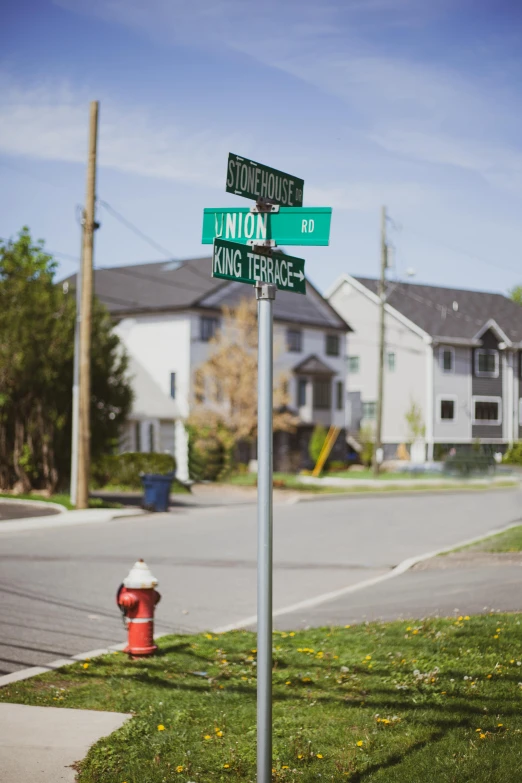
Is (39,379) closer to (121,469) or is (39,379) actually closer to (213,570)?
(121,469)

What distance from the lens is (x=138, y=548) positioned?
17.7 meters

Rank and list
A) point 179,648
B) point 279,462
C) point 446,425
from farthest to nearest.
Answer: point 446,425 → point 279,462 → point 179,648

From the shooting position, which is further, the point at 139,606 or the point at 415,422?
the point at 415,422

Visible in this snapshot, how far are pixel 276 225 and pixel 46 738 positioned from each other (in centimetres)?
367

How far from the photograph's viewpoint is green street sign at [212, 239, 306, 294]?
16.4ft

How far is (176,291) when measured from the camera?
4566 cm

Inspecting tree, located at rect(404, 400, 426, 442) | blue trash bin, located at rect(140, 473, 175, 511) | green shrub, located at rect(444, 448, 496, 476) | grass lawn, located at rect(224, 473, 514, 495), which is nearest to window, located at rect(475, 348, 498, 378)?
tree, located at rect(404, 400, 426, 442)

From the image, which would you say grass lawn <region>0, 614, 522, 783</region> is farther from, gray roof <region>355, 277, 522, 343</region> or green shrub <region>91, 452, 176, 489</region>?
gray roof <region>355, 277, 522, 343</region>

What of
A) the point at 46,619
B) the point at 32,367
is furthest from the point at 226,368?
the point at 46,619

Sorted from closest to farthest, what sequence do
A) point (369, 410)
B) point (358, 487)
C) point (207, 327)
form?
point (358, 487)
point (207, 327)
point (369, 410)

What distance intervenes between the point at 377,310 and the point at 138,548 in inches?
1830

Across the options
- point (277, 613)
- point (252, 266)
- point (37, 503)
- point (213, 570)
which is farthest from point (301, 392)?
point (252, 266)

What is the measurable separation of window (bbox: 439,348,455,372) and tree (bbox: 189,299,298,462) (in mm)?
19652

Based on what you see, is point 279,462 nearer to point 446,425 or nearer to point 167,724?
point 446,425
